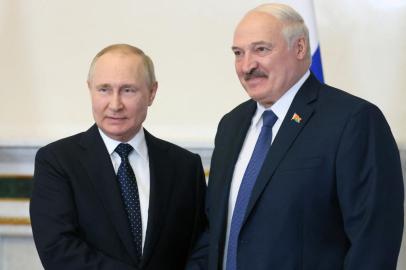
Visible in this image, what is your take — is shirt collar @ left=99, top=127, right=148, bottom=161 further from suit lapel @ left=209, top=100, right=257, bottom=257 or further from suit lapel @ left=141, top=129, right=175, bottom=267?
suit lapel @ left=209, top=100, right=257, bottom=257

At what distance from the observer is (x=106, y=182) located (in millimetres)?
2527

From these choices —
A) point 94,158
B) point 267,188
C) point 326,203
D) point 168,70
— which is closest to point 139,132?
point 94,158

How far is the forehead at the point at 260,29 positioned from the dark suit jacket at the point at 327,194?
8.7 inches

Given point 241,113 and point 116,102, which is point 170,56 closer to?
point 241,113

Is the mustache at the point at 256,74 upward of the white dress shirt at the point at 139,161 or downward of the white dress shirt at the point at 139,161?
upward

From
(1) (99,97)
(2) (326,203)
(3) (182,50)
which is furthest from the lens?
(3) (182,50)

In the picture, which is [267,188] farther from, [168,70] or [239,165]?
[168,70]

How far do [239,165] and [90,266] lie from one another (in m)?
0.59

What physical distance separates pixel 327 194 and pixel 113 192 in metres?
0.69

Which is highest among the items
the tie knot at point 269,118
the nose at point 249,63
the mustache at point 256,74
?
the nose at point 249,63

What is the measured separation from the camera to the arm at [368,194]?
7.36ft

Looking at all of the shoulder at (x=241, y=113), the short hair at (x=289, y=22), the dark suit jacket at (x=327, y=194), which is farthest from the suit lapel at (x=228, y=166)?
the short hair at (x=289, y=22)

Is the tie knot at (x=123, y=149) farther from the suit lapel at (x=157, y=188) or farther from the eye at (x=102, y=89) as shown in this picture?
the eye at (x=102, y=89)

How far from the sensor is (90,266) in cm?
239
